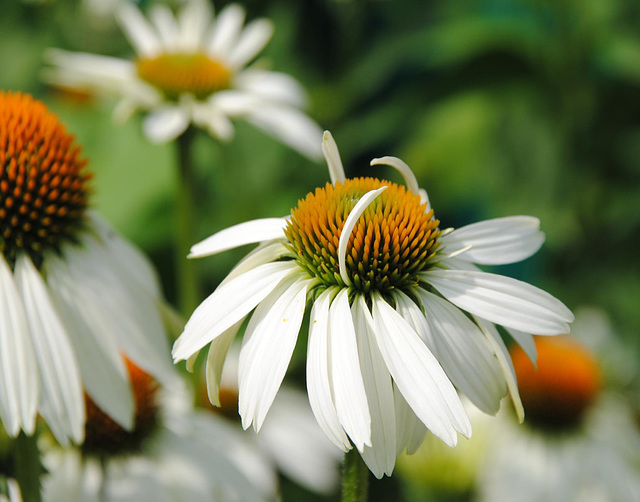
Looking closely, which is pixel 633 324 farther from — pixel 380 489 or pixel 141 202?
pixel 141 202

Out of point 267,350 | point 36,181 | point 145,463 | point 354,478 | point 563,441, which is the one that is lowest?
point 563,441

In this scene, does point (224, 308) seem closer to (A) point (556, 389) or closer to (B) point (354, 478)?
(B) point (354, 478)

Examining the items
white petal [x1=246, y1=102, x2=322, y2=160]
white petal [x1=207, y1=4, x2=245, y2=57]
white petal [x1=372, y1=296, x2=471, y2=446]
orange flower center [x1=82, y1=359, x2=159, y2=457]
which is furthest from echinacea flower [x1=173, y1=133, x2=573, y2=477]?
white petal [x1=207, y1=4, x2=245, y2=57]

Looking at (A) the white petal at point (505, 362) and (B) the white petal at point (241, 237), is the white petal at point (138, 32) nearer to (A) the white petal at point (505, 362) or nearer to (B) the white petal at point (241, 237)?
(B) the white petal at point (241, 237)

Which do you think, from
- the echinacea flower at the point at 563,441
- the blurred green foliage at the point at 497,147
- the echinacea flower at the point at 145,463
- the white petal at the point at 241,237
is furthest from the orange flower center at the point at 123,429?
the blurred green foliage at the point at 497,147

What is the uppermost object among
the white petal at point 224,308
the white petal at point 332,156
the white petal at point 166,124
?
the white petal at point 332,156

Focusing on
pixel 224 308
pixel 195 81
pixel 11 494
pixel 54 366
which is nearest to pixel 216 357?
pixel 224 308
